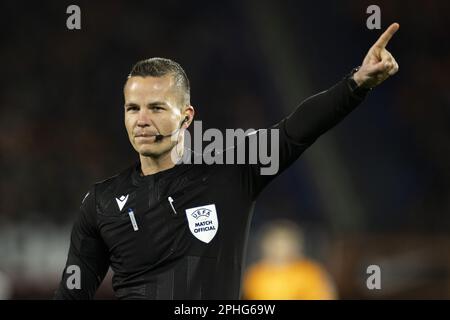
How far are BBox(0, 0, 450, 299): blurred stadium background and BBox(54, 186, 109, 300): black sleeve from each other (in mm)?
4072

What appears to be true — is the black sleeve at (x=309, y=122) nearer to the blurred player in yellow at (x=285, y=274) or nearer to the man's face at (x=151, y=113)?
the man's face at (x=151, y=113)

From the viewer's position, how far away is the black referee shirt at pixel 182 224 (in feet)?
8.61

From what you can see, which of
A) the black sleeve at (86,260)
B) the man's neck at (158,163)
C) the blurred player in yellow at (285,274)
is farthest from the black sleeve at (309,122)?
the blurred player in yellow at (285,274)

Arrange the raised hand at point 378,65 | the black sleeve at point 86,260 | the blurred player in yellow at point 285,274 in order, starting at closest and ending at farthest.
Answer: the raised hand at point 378,65, the black sleeve at point 86,260, the blurred player in yellow at point 285,274

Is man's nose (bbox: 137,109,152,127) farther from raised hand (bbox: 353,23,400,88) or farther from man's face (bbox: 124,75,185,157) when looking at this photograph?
raised hand (bbox: 353,23,400,88)

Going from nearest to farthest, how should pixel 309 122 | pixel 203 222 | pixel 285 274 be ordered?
1. pixel 309 122
2. pixel 203 222
3. pixel 285 274

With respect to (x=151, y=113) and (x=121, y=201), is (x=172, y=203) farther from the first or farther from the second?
(x=151, y=113)

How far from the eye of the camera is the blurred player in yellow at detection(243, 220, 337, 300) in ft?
20.1

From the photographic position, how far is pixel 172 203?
2.80 metres

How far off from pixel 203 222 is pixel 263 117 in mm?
5995

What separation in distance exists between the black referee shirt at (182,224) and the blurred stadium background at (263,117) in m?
4.12

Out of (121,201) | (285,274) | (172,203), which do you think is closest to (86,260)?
(121,201)

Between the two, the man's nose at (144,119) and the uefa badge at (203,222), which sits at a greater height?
the man's nose at (144,119)
